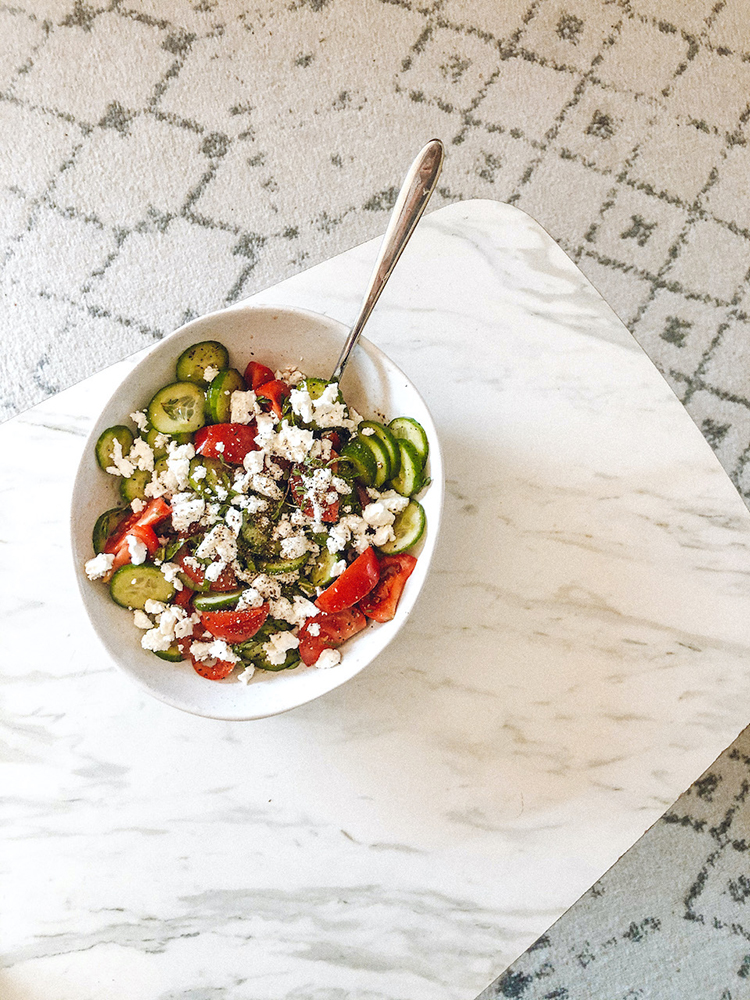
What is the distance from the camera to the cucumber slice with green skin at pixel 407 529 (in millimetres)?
1298

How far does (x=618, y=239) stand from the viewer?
2.33m

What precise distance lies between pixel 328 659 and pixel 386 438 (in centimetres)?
34

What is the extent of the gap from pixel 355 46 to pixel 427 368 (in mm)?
1297

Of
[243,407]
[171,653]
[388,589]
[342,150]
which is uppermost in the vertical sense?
[342,150]

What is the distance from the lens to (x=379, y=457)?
1.31 meters

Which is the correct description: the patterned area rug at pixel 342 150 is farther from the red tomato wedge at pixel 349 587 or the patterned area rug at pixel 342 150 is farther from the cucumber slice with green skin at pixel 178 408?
the red tomato wedge at pixel 349 587

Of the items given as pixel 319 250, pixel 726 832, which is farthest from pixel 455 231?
pixel 726 832

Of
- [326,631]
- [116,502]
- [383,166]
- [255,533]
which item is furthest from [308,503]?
[383,166]

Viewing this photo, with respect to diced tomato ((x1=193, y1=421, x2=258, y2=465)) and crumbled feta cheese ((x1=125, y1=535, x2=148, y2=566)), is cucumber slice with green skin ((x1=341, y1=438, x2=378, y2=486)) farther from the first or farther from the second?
crumbled feta cheese ((x1=125, y1=535, x2=148, y2=566))

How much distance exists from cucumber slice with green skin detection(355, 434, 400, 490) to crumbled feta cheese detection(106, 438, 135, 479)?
0.34 m

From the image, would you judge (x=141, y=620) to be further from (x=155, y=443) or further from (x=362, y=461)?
(x=362, y=461)

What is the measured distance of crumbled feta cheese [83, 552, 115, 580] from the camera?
128cm

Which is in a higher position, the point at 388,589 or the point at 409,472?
the point at 409,472

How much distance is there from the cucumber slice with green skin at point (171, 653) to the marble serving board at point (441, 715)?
0.54 feet
